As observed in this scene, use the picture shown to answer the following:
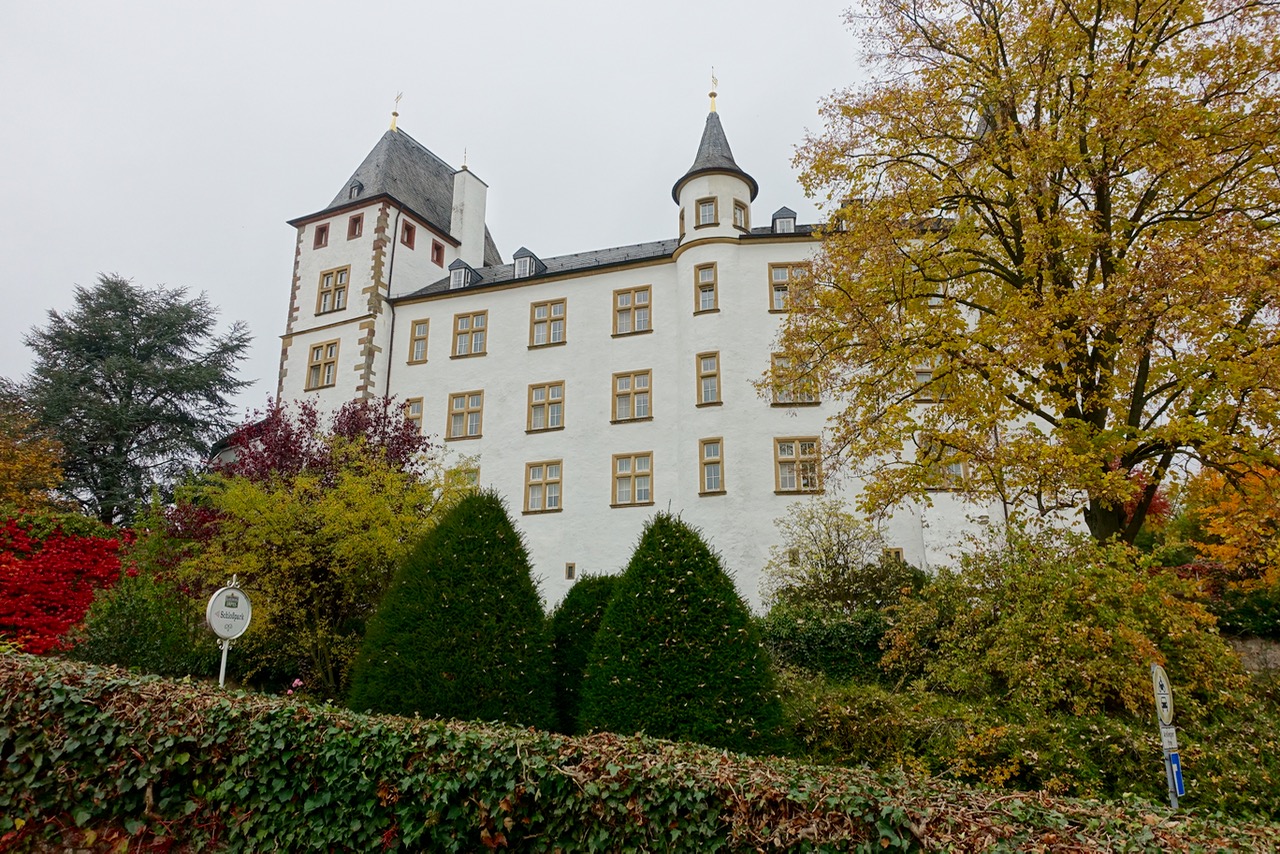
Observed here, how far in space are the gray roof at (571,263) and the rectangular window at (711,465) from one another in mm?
7616

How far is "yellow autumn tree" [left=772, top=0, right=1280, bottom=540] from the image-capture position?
11188 mm

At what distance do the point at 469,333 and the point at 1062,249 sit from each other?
21.5 meters

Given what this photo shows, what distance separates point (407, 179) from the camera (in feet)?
117

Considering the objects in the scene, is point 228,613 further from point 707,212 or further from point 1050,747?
point 707,212

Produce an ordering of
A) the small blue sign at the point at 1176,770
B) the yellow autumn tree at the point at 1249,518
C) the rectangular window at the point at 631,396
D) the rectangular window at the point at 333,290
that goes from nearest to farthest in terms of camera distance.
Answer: the small blue sign at the point at 1176,770 → the yellow autumn tree at the point at 1249,518 → the rectangular window at the point at 631,396 → the rectangular window at the point at 333,290

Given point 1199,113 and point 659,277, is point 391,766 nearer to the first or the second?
point 1199,113

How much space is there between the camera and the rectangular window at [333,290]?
106 feet

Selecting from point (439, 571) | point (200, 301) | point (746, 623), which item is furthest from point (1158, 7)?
point (200, 301)

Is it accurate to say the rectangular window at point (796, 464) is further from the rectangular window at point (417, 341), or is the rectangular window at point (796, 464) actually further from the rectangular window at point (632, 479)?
the rectangular window at point (417, 341)

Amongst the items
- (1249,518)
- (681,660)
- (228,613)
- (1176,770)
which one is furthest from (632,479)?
(1176,770)

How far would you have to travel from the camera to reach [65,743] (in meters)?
7.61

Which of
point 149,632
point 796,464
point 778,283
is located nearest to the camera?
point 149,632

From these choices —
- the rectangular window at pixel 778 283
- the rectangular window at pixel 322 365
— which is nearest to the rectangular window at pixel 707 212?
the rectangular window at pixel 778 283

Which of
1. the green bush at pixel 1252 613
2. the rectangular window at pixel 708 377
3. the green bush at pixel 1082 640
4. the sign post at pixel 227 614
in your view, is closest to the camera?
the green bush at pixel 1082 640
